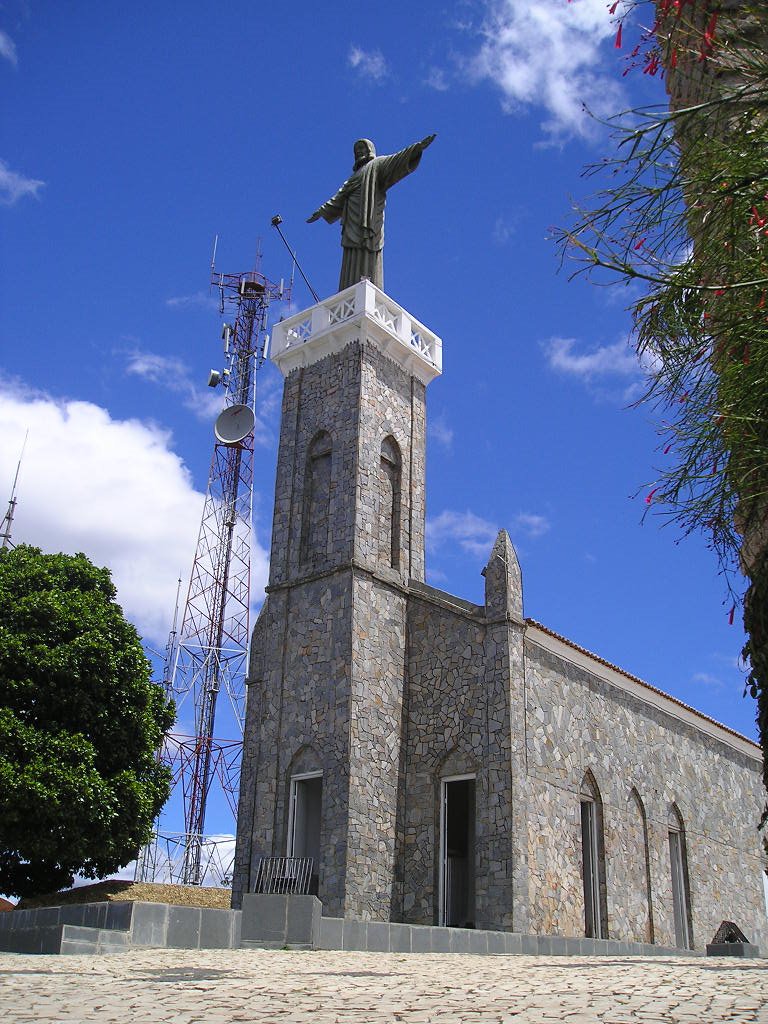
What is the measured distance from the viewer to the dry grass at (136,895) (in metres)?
18.9

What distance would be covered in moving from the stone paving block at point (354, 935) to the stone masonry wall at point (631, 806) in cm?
492

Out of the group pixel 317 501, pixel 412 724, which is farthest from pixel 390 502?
pixel 412 724

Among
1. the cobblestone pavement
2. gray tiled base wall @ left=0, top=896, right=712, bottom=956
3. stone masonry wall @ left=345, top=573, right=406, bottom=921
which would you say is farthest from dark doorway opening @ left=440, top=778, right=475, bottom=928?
Answer: the cobblestone pavement

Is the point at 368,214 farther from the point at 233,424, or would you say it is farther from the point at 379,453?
the point at 233,424

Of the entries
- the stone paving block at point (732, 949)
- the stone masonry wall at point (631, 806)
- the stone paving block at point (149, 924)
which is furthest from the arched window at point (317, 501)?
the stone paving block at point (732, 949)

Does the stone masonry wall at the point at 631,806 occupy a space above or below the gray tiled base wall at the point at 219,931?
above

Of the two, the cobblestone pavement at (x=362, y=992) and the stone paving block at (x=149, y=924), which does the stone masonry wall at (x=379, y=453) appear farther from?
the cobblestone pavement at (x=362, y=992)

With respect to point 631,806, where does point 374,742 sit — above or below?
above

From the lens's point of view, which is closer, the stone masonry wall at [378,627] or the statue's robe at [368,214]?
the stone masonry wall at [378,627]

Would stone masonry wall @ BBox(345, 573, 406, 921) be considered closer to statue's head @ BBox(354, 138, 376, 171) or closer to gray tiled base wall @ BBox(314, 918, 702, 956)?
gray tiled base wall @ BBox(314, 918, 702, 956)

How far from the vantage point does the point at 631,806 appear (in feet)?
75.2

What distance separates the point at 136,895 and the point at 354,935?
7121 mm

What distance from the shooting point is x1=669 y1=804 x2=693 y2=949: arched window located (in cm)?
2397

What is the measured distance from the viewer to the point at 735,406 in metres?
6.30
